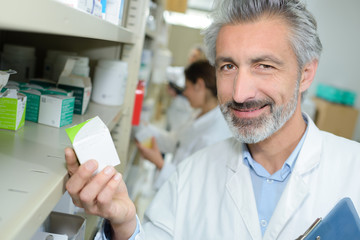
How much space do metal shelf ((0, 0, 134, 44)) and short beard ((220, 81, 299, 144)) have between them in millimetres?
628

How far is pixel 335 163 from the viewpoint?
110 cm

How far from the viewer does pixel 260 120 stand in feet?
3.53

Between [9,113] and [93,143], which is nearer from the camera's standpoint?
[93,143]

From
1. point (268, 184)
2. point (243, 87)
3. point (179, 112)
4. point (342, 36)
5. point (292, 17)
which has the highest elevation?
point (342, 36)

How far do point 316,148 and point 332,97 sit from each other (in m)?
3.06

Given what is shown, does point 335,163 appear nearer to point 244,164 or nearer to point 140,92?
point 244,164

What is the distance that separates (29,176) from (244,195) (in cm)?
78

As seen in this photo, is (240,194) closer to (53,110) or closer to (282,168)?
(282,168)

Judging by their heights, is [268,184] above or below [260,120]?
below

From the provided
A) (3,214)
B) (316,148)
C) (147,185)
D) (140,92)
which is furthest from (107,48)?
(147,185)

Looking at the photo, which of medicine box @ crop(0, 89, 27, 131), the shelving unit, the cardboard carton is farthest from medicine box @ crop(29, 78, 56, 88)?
the cardboard carton

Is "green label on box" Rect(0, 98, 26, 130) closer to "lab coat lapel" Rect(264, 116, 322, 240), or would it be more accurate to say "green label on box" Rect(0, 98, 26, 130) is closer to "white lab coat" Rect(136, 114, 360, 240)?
"white lab coat" Rect(136, 114, 360, 240)

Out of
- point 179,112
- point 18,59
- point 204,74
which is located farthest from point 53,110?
point 179,112

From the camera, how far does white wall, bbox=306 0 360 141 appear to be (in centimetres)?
362
